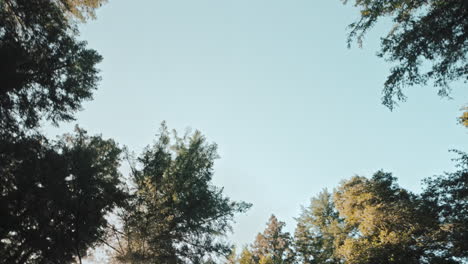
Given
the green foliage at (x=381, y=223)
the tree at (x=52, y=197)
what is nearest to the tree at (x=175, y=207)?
the tree at (x=52, y=197)

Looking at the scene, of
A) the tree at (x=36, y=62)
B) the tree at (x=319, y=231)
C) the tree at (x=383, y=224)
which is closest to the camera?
the tree at (x=36, y=62)

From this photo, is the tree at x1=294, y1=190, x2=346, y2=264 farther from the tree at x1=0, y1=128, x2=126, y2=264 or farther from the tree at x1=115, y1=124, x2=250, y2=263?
the tree at x1=0, y1=128, x2=126, y2=264

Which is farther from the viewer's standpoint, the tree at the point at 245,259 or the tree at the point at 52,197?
the tree at the point at 245,259

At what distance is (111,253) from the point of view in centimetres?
1498

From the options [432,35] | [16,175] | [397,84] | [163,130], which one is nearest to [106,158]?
[163,130]

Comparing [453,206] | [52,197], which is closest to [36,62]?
[52,197]

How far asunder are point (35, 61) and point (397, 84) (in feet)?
43.1

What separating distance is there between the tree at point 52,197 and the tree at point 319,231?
16519mm

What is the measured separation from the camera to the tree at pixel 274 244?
77.2 feet

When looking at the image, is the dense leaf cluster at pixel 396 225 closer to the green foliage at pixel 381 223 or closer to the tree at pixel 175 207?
the green foliage at pixel 381 223

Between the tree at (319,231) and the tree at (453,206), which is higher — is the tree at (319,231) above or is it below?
above

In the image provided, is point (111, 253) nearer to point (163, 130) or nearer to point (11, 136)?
point (163, 130)

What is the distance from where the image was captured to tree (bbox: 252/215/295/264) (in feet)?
77.2

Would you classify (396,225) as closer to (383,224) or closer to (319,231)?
(383,224)
